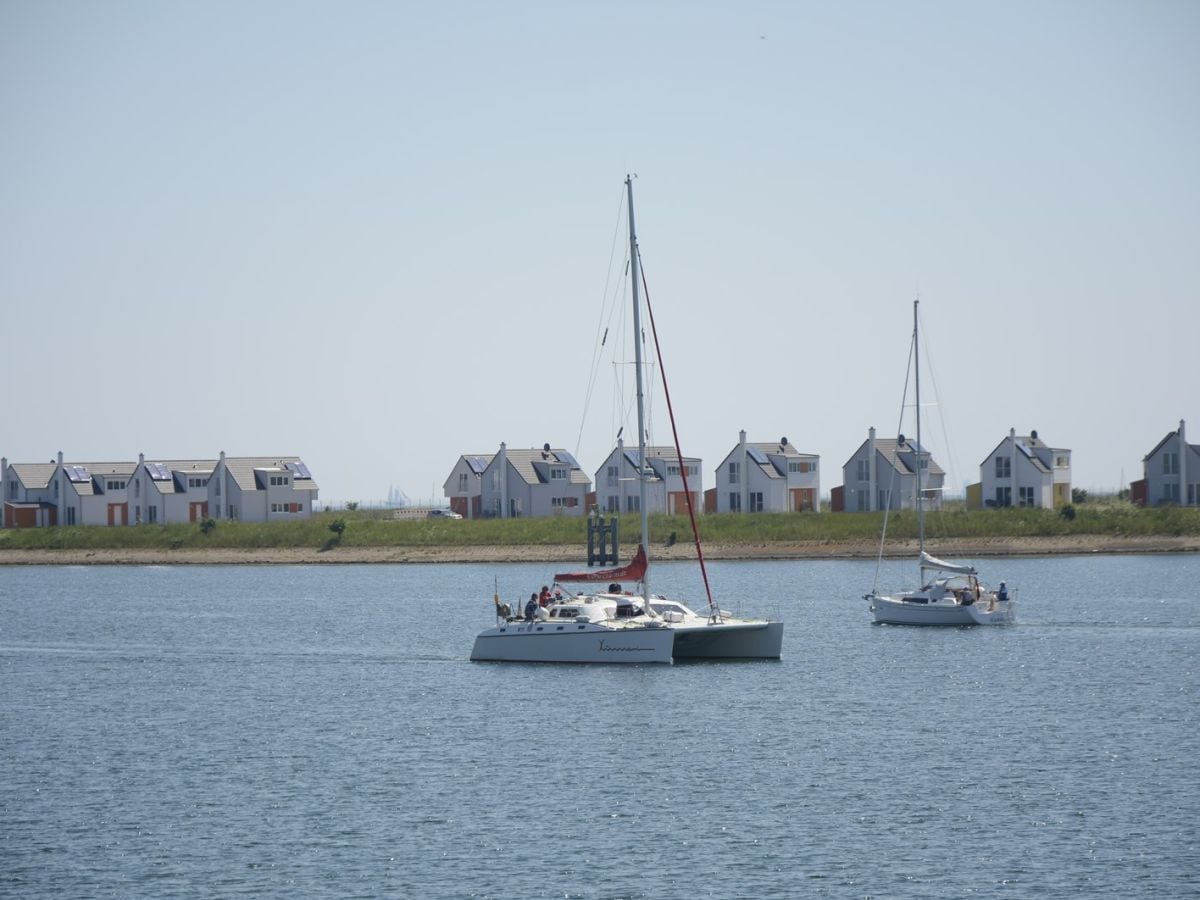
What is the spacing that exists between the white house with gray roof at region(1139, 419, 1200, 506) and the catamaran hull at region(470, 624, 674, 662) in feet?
316

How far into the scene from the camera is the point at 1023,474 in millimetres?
145875

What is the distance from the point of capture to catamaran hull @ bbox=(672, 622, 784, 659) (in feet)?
195

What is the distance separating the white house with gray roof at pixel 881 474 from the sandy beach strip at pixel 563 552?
1884 centimetres

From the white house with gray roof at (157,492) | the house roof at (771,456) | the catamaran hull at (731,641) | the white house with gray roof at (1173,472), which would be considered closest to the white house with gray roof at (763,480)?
the house roof at (771,456)

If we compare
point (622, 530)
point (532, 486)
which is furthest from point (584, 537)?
point (532, 486)

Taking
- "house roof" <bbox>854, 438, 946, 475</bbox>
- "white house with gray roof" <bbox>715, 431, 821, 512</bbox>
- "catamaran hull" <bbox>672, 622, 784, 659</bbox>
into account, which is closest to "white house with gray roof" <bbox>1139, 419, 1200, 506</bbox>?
"house roof" <bbox>854, 438, 946, 475</bbox>

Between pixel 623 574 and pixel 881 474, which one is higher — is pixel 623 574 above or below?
below

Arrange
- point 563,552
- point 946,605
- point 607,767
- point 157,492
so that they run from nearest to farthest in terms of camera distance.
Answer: point 607,767
point 946,605
point 563,552
point 157,492

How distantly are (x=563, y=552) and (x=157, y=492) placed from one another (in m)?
50.4

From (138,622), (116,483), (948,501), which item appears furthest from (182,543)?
(948,501)

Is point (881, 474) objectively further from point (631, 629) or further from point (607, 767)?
point (607, 767)

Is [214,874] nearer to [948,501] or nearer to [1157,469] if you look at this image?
[1157,469]

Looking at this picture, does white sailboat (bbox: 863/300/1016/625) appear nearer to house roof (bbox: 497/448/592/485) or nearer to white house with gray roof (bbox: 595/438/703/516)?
white house with gray roof (bbox: 595/438/703/516)

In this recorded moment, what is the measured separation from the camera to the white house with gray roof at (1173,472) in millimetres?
143750
